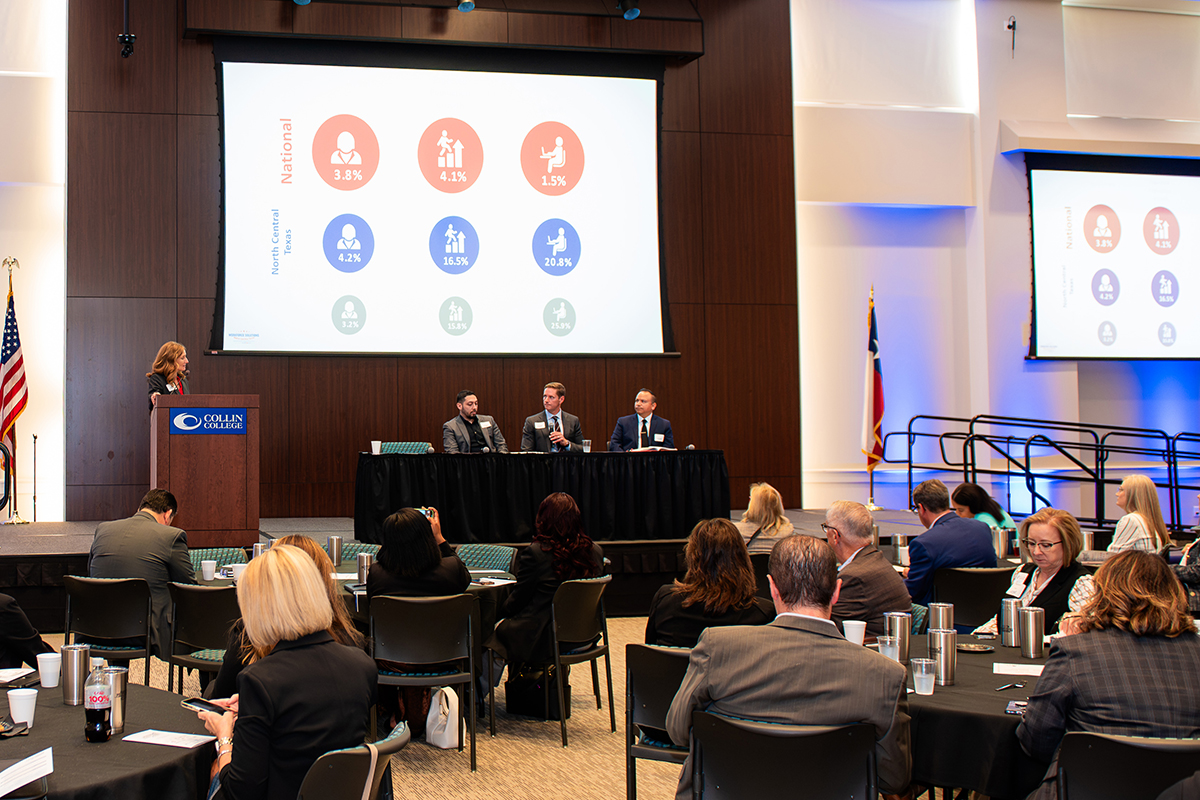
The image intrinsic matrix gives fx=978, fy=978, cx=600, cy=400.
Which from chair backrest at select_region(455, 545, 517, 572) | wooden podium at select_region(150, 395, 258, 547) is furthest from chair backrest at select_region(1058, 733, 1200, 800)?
wooden podium at select_region(150, 395, 258, 547)

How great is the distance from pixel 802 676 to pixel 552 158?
829 centimetres

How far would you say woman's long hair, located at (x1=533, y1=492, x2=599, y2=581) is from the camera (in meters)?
4.77

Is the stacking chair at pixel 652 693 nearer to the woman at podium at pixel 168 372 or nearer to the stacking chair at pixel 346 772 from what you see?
the stacking chair at pixel 346 772

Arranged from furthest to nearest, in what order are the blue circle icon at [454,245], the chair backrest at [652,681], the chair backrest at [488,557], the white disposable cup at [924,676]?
the blue circle icon at [454,245] < the chair backrest at [488,557] < the chair backrest at [652,681] < the white disposable cup at [924,676]

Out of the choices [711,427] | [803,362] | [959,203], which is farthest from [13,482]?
[959,203]

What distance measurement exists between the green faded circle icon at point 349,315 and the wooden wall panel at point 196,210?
3.87 ft

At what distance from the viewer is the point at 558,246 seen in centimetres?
990

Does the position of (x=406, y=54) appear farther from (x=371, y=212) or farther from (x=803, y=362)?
(x=803, y=362)

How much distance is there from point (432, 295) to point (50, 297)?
3.66 m

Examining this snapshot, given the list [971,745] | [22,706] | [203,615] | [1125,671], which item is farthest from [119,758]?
[1125,671]

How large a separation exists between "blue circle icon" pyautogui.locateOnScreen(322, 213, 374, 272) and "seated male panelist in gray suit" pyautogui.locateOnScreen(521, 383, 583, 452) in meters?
2.55

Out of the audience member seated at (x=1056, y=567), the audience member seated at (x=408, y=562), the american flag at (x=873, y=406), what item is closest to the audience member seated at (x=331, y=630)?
the audience member seated at (x=408, y=562)

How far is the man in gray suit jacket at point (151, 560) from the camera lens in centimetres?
466

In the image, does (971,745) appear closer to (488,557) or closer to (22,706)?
(22,706)
